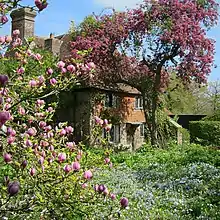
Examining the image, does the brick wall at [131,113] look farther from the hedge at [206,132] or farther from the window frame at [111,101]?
the hedge at [206,132]

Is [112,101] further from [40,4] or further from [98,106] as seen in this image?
[40,4]

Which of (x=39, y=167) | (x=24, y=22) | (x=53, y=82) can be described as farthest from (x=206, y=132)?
(x=39, y=167)

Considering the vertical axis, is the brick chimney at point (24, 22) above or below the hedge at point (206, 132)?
above

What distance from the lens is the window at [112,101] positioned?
2410 cm

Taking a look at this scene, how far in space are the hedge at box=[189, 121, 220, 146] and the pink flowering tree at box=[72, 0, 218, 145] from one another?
6.93ft

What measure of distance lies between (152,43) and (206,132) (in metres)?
5.33

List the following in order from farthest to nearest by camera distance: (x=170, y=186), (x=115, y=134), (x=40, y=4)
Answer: (x=115, y=134) < (x=170, y=186) < (x=40, y=4)

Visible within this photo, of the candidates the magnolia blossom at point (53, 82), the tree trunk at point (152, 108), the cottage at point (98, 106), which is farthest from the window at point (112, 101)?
the magnolia blossom at point (53, 82)

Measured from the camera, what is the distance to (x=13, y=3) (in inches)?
101

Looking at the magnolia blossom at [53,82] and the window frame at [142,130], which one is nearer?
the magnolia blossom at [53,82]

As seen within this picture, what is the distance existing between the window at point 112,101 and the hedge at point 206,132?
5362 millimetres

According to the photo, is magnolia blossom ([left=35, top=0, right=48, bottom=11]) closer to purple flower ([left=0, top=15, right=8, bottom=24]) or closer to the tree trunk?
purple flower ([left=0, top=15, right=8, bottom=24])

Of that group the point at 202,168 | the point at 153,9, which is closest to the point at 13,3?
the point at 202,168

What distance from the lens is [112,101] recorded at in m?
24.4
